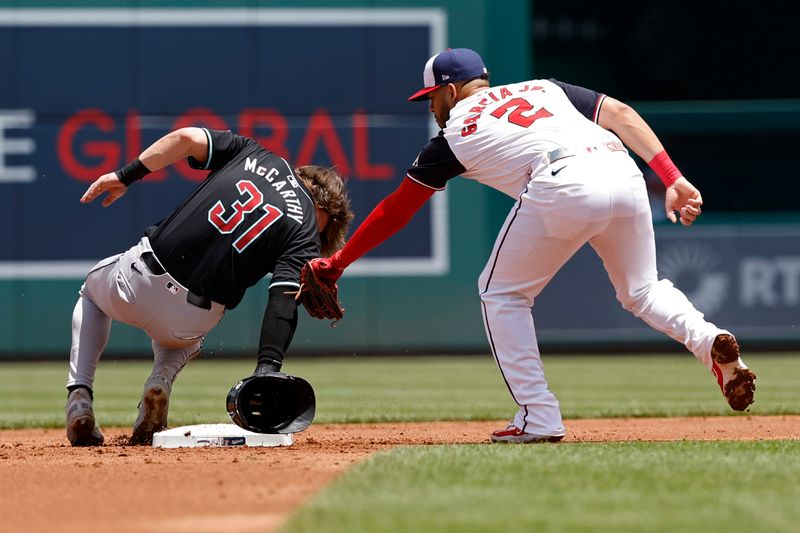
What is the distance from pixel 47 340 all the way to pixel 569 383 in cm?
551

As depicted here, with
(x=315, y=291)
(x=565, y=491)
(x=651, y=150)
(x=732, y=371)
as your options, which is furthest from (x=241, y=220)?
(x=565, y=491)

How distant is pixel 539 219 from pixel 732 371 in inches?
34.2

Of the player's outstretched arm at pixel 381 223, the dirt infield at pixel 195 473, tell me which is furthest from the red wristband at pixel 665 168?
the dirt infield at pixel 195 473

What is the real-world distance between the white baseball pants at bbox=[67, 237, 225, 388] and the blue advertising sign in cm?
733

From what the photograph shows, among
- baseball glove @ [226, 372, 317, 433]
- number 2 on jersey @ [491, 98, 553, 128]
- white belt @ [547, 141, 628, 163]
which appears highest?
number 2 on jersey @ [491, 98, 553, 128]

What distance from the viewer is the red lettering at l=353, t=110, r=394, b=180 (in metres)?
12.8

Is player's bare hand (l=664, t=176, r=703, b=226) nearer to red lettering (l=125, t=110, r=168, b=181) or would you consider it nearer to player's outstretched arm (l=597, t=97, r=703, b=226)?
player's outstretched arm (l=597, t=97, r=703, b=226)

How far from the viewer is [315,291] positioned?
489 cm

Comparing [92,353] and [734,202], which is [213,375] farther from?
[734,202]

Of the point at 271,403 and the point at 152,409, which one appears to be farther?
the point at 152,409

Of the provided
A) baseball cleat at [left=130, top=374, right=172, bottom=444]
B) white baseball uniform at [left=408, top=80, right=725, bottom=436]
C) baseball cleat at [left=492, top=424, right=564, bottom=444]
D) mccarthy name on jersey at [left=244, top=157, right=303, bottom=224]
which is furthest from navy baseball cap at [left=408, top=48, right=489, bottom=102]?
baseball cleat at [left=130, top=374, right=172, bottom=444]

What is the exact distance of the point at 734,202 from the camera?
14484 mm

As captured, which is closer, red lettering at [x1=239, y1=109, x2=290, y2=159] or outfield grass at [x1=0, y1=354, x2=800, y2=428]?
outfield grass at [x1=0, y1=354, x2=800, y2=428]

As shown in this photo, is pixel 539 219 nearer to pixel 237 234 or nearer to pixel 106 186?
pixel 237 234
